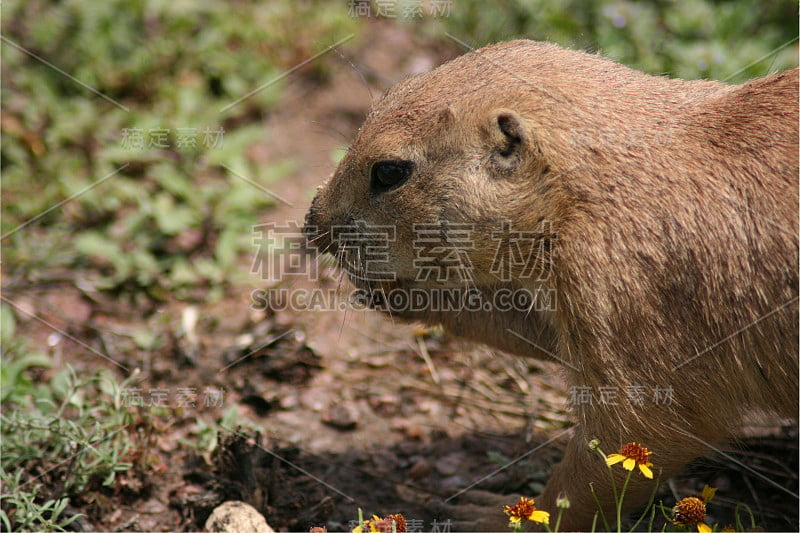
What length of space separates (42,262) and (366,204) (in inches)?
113

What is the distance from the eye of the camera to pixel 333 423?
4898 millimetres

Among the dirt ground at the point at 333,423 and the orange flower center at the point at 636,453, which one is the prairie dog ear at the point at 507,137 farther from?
the orange flower center at the point at 636,453

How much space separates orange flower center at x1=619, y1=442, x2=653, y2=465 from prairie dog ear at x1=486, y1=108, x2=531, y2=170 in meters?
1.22

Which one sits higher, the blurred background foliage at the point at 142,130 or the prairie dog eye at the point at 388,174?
the blurred background foliage at the point at 142,130

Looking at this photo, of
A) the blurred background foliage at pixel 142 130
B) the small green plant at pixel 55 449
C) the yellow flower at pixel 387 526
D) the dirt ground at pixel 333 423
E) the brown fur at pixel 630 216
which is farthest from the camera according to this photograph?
the blurred background foliage at pixel 142 130

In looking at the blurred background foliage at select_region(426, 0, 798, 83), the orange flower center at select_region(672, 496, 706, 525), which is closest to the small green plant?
the orange flower center at select_region(672, 496, 706, 525)

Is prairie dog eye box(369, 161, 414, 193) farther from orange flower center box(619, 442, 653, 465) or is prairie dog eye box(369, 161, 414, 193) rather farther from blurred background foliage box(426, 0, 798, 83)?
blurred background foliage box(426, 0, 798, 83)

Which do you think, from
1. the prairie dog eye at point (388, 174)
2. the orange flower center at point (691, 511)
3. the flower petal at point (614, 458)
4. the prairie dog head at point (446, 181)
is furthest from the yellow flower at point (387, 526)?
the prairie dog eye at point (388, 174)

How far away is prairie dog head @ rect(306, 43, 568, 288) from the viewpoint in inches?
137

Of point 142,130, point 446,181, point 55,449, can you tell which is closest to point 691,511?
point 446,181

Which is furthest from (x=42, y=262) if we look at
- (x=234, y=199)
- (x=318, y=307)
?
(x=318, y=307)

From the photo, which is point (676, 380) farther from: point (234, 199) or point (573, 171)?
point (234, 199)

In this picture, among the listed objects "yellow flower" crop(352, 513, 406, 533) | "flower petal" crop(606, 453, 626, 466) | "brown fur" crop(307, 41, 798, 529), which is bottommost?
"yellow flower" crop(352, 513, 406, 533)

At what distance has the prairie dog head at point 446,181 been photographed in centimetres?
349
